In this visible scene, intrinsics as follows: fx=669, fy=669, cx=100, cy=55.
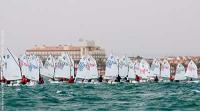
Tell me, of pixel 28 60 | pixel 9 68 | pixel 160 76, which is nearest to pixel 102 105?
pixel 9 68

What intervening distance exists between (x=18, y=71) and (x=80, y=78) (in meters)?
20.7

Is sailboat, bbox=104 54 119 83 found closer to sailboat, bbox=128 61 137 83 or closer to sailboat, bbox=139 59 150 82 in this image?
sailboat, bbox=128 61 137 83

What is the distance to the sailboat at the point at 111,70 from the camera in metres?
→ 108

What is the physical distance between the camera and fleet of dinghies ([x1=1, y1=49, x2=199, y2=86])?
8625cm

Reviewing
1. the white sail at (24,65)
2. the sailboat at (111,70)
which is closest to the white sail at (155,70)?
the sailboat at (111,70)

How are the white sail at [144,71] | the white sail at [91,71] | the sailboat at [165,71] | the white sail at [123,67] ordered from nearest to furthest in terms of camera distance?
the white sail at [91,71] → the white sail at [123,67] → the white sail at [144,71] → the sailboat at [165,71]

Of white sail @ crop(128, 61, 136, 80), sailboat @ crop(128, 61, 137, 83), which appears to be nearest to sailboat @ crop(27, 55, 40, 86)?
sailboat @ crop(128, 61, 137, 83)

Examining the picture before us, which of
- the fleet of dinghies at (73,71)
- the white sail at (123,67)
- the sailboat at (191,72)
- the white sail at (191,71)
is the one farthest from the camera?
the white sail at (191,71)

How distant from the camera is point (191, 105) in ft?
132

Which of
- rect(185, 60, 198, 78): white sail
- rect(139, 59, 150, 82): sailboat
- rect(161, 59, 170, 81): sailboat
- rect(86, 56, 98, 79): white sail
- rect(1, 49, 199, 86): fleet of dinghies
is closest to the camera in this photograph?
rect(1, 49, 199, 86): fleet of dinghies

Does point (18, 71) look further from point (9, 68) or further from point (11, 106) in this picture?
point (11, 106)

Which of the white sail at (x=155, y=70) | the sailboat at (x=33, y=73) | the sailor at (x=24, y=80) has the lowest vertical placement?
the sailor at (x=24, y=80)

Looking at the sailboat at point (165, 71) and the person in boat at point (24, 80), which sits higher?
the sailboat at point (165, 71)

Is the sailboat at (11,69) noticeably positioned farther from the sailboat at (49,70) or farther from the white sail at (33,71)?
the sailboat at (49,70)
